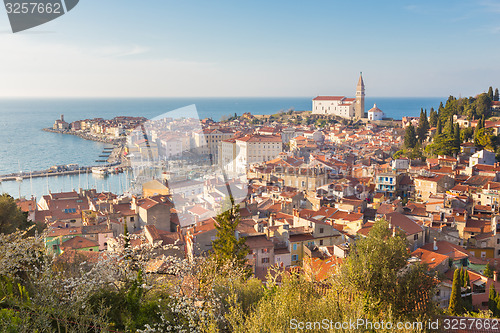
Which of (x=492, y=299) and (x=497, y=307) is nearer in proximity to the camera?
(x=497, y=307)

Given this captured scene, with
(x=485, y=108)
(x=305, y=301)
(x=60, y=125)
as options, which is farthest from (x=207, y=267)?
(x=60, y=125)

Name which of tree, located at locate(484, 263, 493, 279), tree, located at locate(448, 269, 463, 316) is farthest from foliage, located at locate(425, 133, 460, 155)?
tree, located at locate(448, 269, 463, 316)

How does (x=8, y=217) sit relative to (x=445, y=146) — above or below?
above

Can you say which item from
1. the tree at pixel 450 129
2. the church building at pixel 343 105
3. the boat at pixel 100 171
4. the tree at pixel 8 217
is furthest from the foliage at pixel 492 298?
the church building at pixel 343 105

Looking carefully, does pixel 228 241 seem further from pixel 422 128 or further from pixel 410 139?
pixel 422 128

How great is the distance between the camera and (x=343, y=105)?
50344mm

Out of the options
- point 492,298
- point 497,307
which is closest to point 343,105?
point 492,298

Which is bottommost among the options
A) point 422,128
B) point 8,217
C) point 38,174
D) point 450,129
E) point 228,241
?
point 38,174

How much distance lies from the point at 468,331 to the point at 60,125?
64.4 meters

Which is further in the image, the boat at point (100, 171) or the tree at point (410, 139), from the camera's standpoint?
the boat at point (100, 171)

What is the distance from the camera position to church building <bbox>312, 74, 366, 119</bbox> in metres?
49.5

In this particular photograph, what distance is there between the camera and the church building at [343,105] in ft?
162

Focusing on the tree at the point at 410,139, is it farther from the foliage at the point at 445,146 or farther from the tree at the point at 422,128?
the foliage at the point at 445,146

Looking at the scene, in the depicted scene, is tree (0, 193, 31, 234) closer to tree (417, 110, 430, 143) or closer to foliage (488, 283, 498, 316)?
foliage (488, 283, 498, 316)
